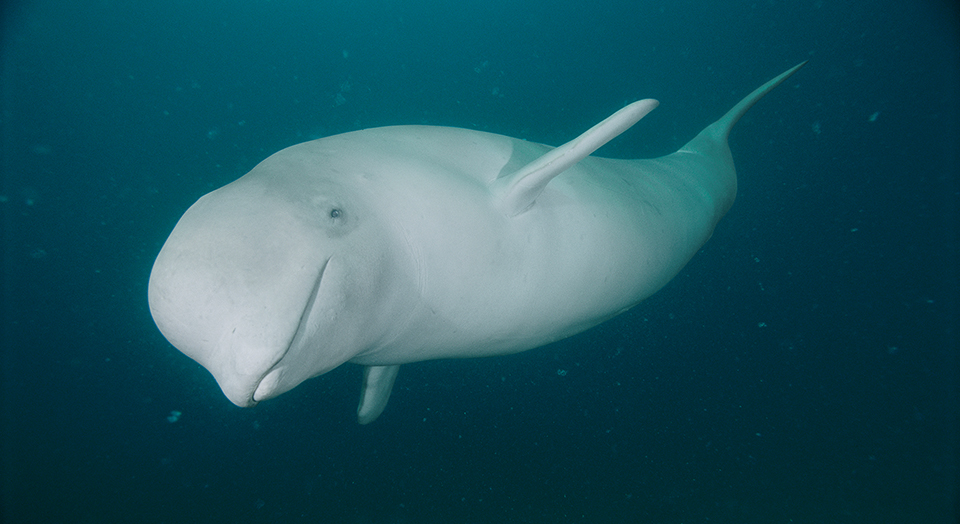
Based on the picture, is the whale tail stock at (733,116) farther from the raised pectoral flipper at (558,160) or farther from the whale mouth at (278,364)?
the whale mouth at (278,364)

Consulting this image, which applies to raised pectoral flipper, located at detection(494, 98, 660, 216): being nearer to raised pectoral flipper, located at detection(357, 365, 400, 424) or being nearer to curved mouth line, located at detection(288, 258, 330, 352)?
curved mouth line, located at detection(288, 258, 330, 352)

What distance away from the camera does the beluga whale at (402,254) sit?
1487mm

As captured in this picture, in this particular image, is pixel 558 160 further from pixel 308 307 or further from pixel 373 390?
pixel 373 390

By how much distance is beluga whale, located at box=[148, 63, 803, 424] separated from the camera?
149cm

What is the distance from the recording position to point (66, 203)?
31.2 ft

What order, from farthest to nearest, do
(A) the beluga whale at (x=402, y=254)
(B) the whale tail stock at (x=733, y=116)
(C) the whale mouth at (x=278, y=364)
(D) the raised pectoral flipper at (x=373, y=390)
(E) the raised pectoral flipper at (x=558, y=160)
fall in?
1. (B) the whale tail stock at (x=733, y=116)
2. (D) the raised pectoral flipper at (x=373, y=390)
3. (E) the raised pectoral flipper at (x=558, y=160)
4. (C) the whale mouth at (x=278, y=364)
5. (A) the beluga whale at (x=402, y=254)

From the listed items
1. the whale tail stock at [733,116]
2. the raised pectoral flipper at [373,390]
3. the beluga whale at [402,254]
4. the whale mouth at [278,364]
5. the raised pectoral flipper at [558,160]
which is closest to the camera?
the beluga whale at [402,254]

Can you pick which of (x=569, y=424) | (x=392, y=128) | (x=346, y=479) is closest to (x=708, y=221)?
(x=392, y=128)

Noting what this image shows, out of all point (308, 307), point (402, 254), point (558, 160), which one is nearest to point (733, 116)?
point (558, 160)

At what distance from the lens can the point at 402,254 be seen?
2.21 metres

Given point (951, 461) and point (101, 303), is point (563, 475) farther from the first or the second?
point (101, 303)

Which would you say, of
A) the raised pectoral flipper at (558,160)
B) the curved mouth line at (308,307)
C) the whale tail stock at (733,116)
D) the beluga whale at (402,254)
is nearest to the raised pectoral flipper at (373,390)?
the beluga whale at (402,254)

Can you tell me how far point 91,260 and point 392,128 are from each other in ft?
34.7

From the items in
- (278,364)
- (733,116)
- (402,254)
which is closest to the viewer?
(278,364)
